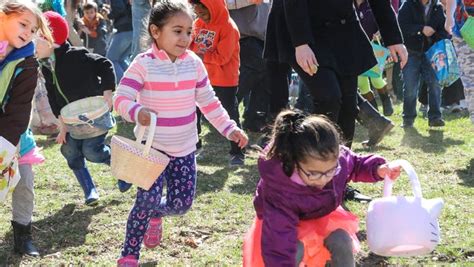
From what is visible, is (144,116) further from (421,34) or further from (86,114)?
(421,34)

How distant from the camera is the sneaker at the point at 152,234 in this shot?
4.01 m

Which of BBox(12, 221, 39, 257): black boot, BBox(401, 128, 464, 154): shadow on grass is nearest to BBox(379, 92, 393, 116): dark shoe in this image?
BBox(401, 128, 464, 154): shadow on grass

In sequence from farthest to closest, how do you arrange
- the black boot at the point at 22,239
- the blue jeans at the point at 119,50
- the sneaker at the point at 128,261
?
the blue jeans at the point at 119,50 → the black boot at the point at 22,239 → the sneaker at the point at 128,261

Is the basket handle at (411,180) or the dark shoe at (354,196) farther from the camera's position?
the dark shoe at (354,196)

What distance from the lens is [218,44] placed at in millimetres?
6316

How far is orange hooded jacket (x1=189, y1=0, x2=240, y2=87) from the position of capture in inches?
245

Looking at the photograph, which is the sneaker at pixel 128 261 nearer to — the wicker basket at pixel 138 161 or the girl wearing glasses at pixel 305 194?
the wicker basket at pixel 138 161

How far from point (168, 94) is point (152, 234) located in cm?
79

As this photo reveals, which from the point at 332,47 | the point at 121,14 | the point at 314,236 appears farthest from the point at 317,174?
the point at 121,14

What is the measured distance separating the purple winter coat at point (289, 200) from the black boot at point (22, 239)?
1.61 m

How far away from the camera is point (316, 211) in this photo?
303 cm

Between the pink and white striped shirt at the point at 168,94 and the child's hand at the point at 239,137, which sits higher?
the pink and white striped shirt at the point at 168,94

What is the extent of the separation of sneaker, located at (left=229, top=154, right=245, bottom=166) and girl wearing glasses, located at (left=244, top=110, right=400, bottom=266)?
309 cm

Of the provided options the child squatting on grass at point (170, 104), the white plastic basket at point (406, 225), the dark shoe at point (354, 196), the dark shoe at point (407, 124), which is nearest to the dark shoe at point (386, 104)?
the dark shoe at point (407, 124)
